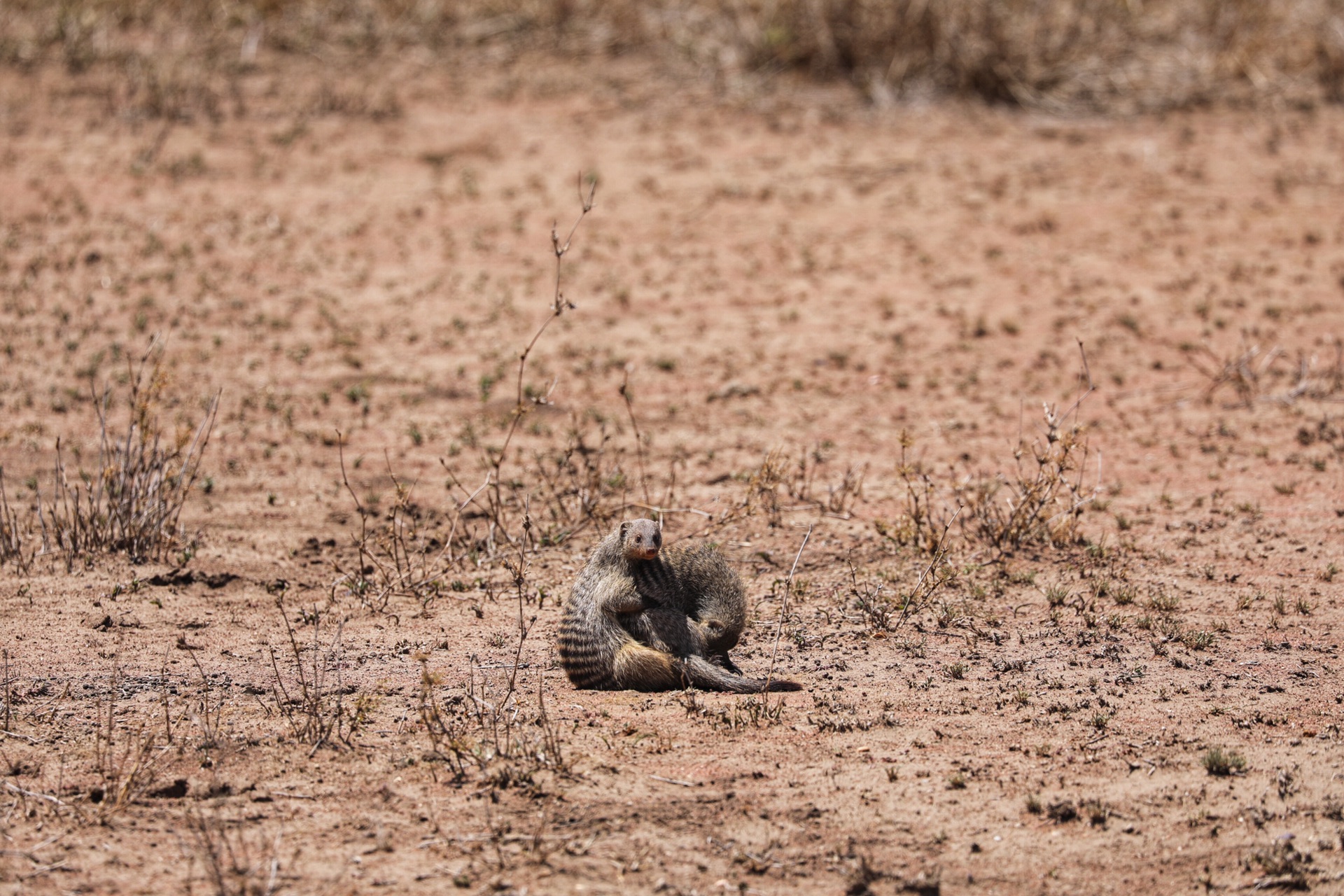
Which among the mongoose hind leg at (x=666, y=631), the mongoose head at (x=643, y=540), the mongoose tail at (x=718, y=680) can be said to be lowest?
the mongoose tail at (x=718, y=680)

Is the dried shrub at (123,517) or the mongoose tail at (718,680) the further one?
the dried shrub at (123,517)

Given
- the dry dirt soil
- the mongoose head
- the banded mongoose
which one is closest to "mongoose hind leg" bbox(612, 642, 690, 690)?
the banded mongoose

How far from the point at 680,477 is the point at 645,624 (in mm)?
2246

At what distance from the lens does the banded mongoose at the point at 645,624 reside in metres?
4.69

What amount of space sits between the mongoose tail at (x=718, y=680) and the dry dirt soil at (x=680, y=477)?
108 millimetres

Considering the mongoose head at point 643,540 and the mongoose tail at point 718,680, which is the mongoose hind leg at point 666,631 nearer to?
the mongoose tail at point 718,680

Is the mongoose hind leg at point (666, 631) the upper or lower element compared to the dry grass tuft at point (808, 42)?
lower

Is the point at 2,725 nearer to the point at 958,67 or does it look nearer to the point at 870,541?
→ the point at 870,541

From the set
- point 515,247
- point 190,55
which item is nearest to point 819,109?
point 515,247

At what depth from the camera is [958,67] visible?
1286 cm

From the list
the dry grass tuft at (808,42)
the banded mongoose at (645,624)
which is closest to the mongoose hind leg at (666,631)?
the banded mongoose at (645,624)

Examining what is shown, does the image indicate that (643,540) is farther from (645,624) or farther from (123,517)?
(123,517)

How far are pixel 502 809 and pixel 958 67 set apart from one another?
10.8m

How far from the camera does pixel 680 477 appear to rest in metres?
6.96
